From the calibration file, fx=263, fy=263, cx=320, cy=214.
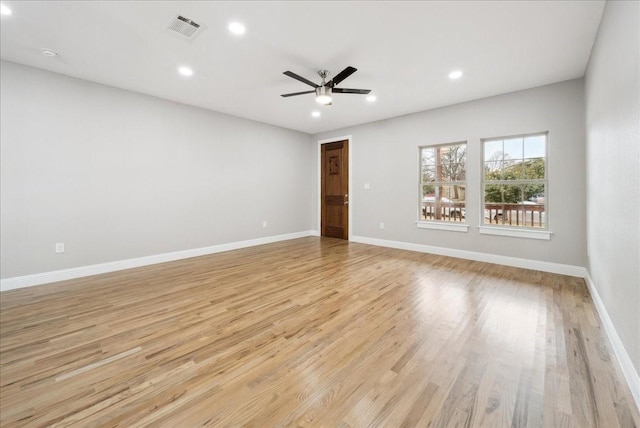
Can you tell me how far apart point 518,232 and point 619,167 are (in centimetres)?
257

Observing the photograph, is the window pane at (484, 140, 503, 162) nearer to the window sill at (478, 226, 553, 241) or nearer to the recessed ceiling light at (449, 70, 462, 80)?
the window sill at (478, 226, 553, 241)

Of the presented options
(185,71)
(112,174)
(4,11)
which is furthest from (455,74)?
(112,174)

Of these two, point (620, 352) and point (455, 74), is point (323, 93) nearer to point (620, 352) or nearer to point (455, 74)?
point (455, 74)

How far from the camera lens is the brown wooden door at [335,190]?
21.7 feet

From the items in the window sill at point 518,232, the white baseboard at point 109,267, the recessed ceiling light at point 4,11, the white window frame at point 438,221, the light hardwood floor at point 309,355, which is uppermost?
the recessed ceiling light at point 4,11

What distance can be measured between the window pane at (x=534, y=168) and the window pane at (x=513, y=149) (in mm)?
178

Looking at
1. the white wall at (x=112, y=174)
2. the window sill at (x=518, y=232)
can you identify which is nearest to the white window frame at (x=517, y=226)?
the window sill at (x=518, y=232)

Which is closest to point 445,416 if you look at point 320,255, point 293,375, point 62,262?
point 293,375

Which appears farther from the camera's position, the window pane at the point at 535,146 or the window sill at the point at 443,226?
the window sill at the point at 443,226

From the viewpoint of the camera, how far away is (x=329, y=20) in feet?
8.33

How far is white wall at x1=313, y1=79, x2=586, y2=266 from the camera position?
377cm

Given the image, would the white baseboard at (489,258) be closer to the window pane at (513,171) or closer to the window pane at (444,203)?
the window pane at (444,203)

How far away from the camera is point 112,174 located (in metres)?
4.03

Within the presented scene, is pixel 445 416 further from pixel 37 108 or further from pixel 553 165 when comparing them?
pixel 37 108
